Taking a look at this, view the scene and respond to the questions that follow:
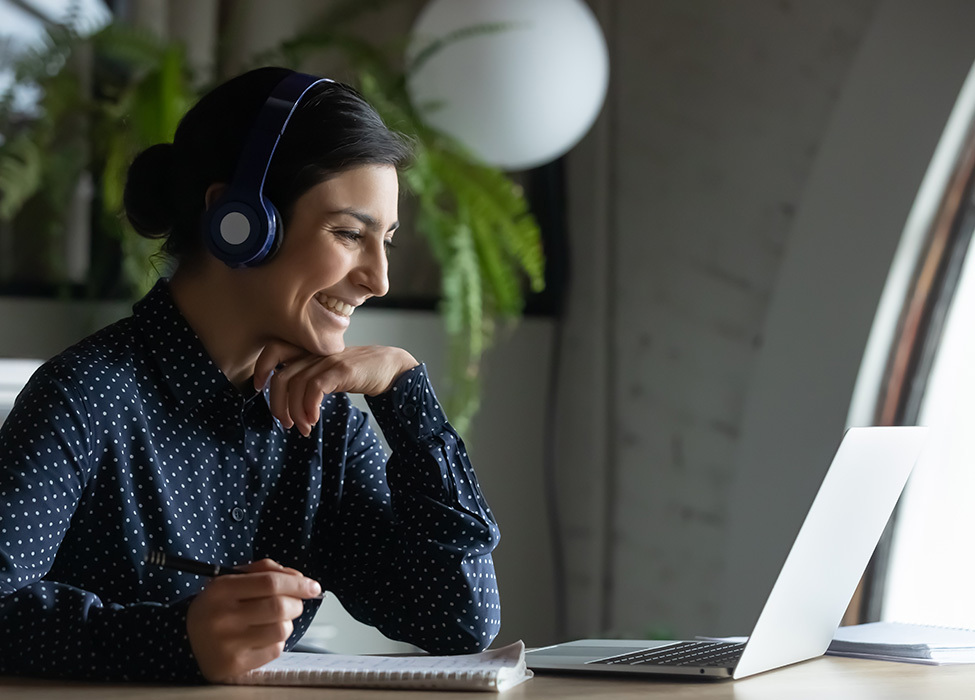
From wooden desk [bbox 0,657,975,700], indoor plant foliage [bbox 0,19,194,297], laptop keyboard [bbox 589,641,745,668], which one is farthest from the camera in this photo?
indoor plant foliage [bbox 0,19,194,297]

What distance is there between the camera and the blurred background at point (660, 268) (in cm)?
203

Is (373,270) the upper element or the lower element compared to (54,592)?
upper

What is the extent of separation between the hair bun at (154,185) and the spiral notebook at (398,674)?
1.89 ft

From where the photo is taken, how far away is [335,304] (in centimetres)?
121

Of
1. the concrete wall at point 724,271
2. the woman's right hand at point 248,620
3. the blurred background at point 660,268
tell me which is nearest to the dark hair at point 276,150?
the woman's right hand at point 248,620

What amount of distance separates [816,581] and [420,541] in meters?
0.44

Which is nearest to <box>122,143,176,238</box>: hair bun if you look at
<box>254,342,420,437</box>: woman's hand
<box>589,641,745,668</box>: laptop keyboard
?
<box>254,342,420,437</box>: woman's hand

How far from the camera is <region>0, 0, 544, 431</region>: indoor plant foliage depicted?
202 cm

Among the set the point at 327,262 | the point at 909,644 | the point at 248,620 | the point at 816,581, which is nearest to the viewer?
the point at 248,620

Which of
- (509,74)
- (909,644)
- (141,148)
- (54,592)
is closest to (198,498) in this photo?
(54,592)

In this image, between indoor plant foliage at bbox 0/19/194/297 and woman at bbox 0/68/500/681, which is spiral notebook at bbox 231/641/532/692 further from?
indoor plant foliage at bbox 0/19/194/297

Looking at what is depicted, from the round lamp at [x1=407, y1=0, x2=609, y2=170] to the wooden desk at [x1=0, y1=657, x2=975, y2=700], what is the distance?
1.38 meters

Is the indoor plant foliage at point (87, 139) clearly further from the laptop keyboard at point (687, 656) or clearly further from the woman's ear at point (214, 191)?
the laptop keyboard at point (687, 656)

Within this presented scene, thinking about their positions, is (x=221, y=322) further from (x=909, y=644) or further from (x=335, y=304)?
(x=909, y=644)
